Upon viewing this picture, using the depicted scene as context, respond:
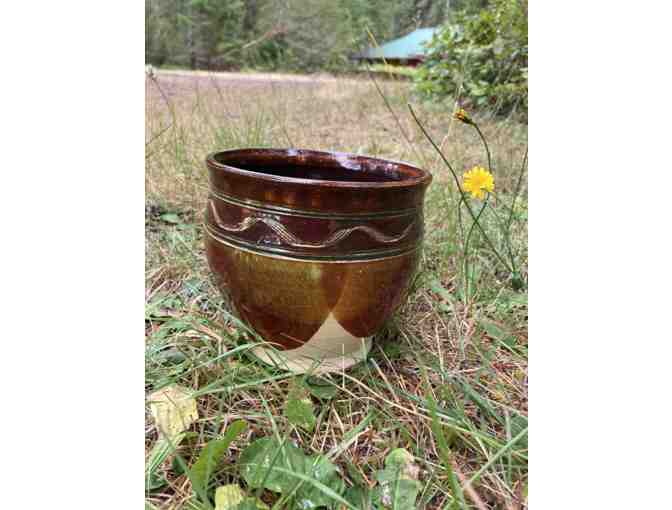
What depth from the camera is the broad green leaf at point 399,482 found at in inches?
27.4

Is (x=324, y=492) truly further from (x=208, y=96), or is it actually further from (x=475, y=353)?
(x=208, y=96)

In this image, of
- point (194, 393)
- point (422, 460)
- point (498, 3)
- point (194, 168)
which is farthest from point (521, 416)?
point (498, 3)

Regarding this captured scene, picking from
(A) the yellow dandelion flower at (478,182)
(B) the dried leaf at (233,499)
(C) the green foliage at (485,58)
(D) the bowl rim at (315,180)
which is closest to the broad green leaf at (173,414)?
(B) the dried leaf at (233,499)

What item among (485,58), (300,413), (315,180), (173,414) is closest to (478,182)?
(315,180)

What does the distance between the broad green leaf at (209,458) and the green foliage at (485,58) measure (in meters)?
2.07

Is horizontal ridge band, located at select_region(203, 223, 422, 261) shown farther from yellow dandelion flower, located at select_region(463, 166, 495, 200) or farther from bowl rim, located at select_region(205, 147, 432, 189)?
yellow dandelion flower, located at select_region(463, 166, 495, 200)

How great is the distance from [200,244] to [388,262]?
29.2 inches

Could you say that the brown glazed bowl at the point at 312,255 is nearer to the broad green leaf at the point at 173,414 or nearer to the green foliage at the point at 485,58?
the broad green leaf at the point at 173,414

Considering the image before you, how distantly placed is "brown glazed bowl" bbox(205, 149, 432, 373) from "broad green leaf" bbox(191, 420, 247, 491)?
20 centimetres

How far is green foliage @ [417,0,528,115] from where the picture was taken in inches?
102

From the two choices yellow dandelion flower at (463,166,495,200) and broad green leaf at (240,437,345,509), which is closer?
broad green leaf at (240,437,345,509)

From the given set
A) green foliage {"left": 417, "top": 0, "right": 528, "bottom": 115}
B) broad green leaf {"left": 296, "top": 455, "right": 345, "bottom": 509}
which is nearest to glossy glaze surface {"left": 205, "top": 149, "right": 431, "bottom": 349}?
broad green leaf {"left": 296, "top": 455, "right": 345, "bottom": 509}

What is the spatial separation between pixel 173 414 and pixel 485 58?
2.65 m

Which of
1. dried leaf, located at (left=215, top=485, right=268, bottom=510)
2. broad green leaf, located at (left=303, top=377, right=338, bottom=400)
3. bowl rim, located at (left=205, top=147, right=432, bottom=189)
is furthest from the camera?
broad green leaf, located at (left=303, top=377, right=338, bottom=400)
